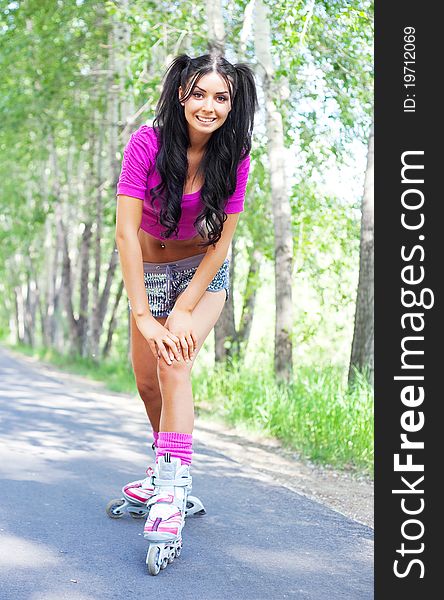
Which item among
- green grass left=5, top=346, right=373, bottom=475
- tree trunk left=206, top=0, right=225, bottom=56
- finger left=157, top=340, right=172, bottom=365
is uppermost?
tree trunk left=206, top=0, right=225, bottom=56

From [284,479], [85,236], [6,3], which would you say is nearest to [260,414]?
[284,479]

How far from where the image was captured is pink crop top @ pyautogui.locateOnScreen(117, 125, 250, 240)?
13.9 feet

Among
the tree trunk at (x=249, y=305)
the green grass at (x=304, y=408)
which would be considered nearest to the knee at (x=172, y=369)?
the green grass at (x=304, y=408)

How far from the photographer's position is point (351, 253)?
14.2 m

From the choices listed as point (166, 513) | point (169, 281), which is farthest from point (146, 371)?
A: point (166, 513)

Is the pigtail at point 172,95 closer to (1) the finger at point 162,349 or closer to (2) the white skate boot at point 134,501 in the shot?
(1) the finger at point 162,349

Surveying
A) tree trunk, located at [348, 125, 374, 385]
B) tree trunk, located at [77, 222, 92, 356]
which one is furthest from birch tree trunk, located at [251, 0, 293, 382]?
tree trunk, located at [77, 222, 92, 356]

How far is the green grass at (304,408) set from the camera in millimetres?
7762

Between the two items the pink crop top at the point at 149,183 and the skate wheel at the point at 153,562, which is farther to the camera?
the pink crop top at the point at 149,183

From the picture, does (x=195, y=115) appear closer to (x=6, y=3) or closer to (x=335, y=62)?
(x=335, y=62)

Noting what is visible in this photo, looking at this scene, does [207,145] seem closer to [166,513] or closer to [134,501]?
[166,513]

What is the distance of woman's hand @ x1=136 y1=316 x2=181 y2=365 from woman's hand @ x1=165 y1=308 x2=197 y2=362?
0.03 meters

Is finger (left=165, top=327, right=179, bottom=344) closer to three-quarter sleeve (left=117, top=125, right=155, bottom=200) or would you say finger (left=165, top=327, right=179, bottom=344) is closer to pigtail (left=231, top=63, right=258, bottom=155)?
three-quarter sleeve (left=117, top=125, right=155, bottom=200)

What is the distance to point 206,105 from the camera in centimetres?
422
